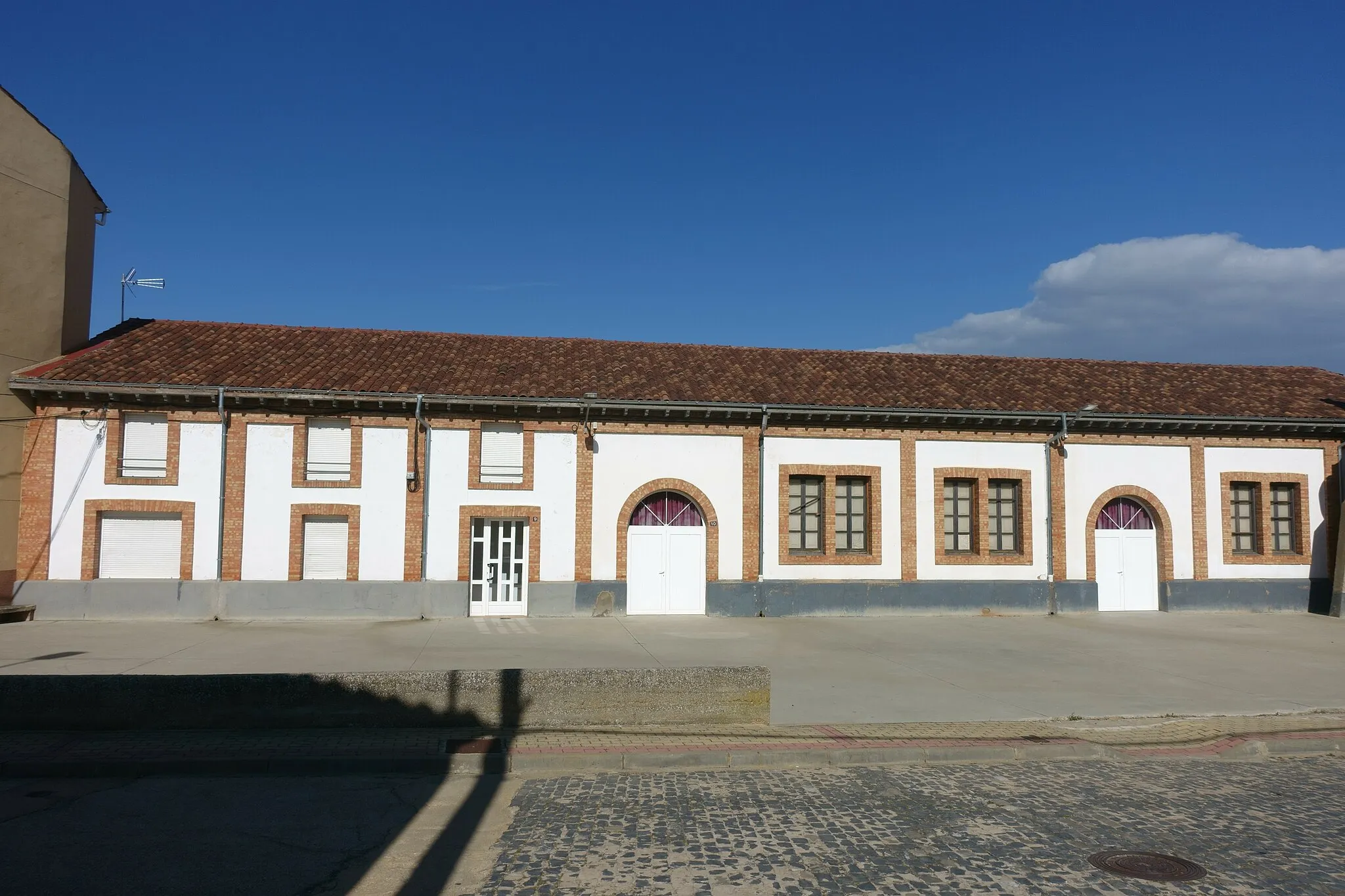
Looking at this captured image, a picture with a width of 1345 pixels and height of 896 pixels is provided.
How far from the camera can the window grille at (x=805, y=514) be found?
19.6 m

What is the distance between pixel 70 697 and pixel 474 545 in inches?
403

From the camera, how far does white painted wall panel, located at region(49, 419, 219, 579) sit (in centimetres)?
1698

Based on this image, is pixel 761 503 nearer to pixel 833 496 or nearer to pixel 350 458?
pixel 833 496

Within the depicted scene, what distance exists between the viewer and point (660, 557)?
19016 mm

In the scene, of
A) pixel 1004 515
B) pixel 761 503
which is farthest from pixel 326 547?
pixel 1004 515

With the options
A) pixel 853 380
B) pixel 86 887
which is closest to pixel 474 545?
pixel 853 380

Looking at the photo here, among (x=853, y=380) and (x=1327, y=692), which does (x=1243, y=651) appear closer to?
(x=1327, y=692)

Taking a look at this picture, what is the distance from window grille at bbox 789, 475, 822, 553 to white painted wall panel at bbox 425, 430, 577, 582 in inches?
189

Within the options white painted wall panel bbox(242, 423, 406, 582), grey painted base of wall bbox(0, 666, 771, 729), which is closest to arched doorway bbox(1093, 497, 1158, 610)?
grey painted base of wall bbox(0, 666, 771, 729)

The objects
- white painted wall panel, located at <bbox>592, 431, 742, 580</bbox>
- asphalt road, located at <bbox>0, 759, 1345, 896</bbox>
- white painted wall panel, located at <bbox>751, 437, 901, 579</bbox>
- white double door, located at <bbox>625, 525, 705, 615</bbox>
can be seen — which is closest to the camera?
asphalt road, located at <bbox>0, 759, 1345, 896</bbox>

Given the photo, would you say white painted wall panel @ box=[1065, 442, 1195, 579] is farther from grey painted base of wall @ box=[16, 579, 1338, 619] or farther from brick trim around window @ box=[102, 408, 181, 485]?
brick trim around window @ box=[102, 408, 181, 485]

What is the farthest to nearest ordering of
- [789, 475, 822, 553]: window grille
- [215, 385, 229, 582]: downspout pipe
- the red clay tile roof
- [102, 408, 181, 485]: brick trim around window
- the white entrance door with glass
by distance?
1. [789, 475, 822, 553]: window grille
2. the white entrance door with glass
3. the red clay tile roof
4. [215, 385, 229, 582]: downspout pipe
5. [102, 408, 181, 485]: brick trim around window

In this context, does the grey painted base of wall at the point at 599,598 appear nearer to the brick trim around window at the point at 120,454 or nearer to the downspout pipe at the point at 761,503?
the downspout pipe at the point at 761,503

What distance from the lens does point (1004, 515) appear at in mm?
20547
